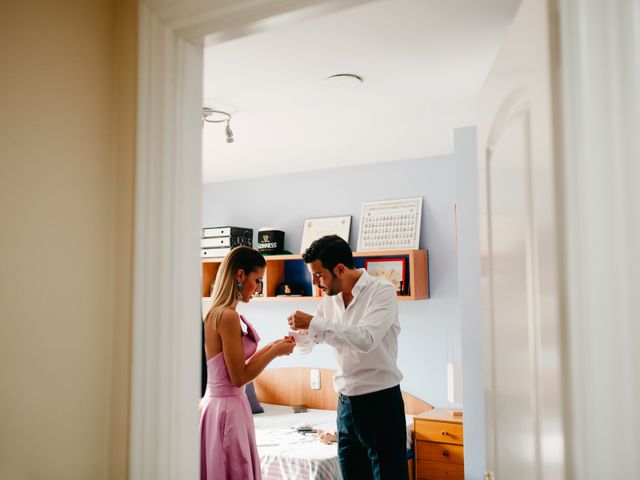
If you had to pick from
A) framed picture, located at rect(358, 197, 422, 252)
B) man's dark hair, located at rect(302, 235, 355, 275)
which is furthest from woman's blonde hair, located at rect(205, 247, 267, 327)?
framed picture, located at rect(358, 197, 422, 252)

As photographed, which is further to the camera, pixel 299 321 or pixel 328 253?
pixel 328 253

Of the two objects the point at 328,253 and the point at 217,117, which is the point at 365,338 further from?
the point at 217,117

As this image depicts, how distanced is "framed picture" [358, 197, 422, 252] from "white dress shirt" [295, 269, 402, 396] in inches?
56.0

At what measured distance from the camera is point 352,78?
2.68m

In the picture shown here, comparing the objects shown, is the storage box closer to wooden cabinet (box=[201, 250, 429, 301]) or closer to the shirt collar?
wooden cabinet (box=[201, 250, 429, 301])

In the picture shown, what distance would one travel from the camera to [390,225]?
4.38m

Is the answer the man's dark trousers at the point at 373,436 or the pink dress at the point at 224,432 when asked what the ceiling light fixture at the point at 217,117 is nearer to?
the pink dress at the point at 224,432

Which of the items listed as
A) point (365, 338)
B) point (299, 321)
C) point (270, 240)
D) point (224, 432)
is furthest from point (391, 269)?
point (224, 432)

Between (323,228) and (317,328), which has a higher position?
(323,228)

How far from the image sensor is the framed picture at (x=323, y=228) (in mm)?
4582

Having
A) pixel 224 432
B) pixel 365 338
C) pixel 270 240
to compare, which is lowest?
pixel 224 432
